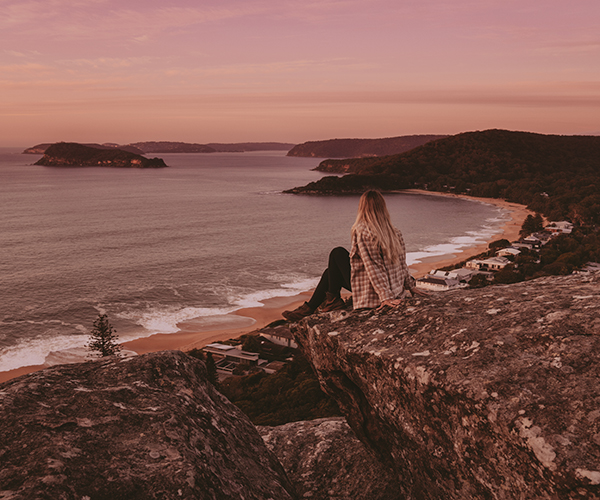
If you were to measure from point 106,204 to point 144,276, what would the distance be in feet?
226

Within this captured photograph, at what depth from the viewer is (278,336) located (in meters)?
36.4

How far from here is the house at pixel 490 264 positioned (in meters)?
52.8

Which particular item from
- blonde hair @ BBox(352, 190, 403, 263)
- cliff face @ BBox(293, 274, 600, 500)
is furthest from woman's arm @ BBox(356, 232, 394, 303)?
cliff face @ BBox(293, 274, 600, 500)

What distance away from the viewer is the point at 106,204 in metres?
113

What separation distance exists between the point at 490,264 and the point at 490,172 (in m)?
124

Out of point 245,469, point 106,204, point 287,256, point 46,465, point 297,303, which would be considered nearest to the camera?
point 46,465

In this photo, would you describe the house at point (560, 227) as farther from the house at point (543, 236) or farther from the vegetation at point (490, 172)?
the vegetation at point (490, 172)

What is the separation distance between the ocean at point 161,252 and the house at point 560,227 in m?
9.26

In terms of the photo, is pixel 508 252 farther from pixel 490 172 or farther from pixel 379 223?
pixel 490 172

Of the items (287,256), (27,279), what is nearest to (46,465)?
(27,279)

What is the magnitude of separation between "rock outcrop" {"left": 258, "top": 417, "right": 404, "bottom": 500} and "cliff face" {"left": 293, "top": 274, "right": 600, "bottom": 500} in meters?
0.46

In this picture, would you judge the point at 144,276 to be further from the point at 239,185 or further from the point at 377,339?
the point at 239,185

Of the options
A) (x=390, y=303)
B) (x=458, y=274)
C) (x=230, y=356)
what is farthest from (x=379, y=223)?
(x=458, y=274)

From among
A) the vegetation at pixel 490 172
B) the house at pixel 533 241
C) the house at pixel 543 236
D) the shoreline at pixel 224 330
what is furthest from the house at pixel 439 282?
the vegetation at pixel 490 172
